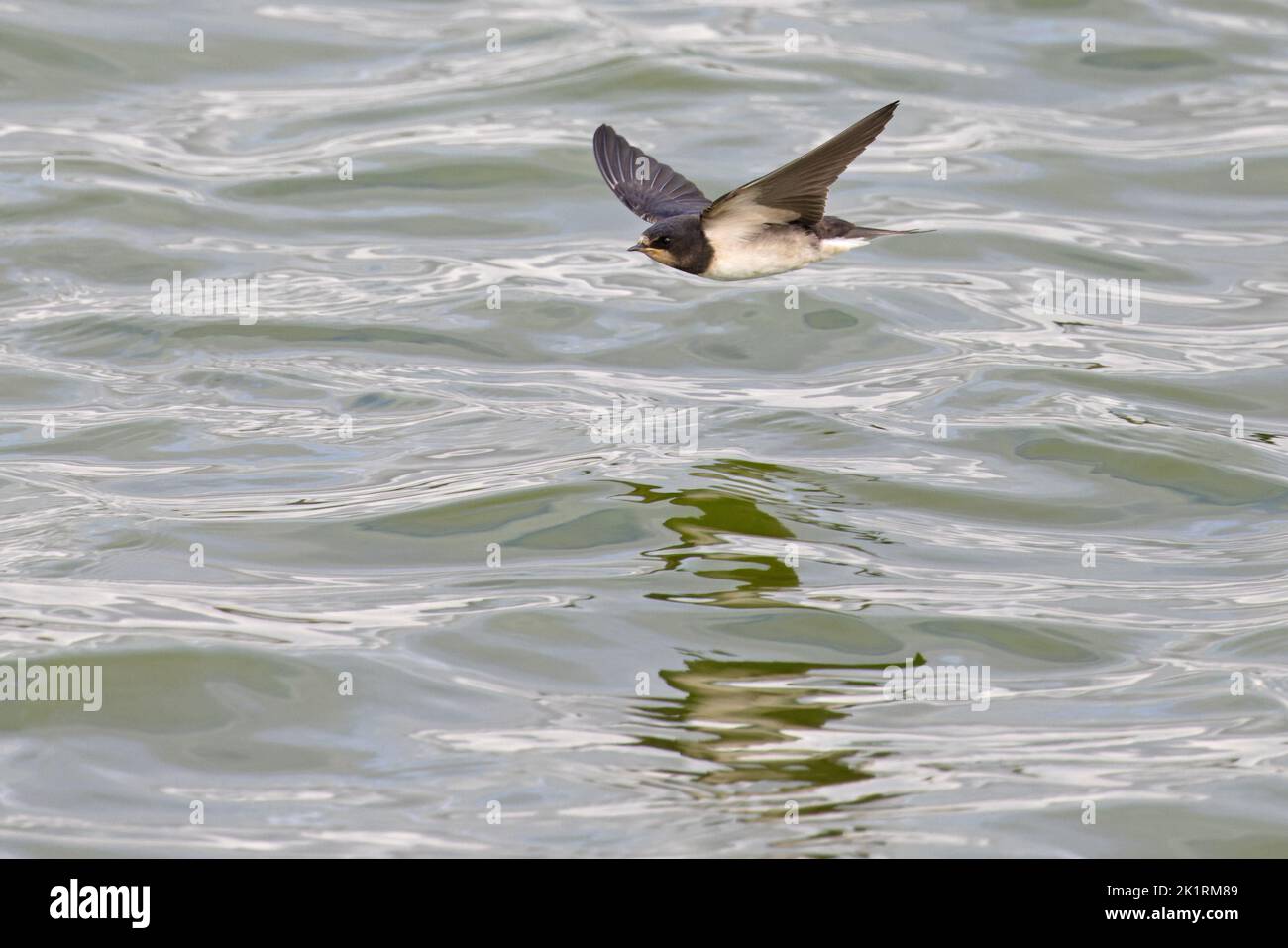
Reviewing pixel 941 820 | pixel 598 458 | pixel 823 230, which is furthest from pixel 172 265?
pixel 941 820

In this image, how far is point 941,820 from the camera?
20.7ft

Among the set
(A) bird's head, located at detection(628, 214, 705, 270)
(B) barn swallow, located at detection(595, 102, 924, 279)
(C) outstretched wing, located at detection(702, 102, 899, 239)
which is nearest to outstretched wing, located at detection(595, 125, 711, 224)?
(B) barn swallow, located at detection(595, 102, 924, 279)

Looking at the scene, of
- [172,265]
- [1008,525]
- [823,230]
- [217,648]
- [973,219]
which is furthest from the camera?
[973,219]

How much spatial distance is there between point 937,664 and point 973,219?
7.12 meters

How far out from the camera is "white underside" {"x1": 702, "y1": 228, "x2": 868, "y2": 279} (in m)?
8.76

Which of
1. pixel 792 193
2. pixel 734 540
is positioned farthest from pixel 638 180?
pixel 734 540

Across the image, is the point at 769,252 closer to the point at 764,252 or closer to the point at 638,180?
the point at 764,252

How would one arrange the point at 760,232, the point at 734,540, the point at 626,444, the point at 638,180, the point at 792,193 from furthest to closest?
the point at 638,180 → the point at 626,444 → the point at 734,540 → the point at 760,232 → the point at 792,193

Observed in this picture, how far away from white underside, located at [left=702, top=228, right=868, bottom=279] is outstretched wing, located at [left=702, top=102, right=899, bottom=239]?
0.06 m

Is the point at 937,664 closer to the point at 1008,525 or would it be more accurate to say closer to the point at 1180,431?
the point at 1008,525

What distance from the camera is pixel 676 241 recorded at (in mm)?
8781

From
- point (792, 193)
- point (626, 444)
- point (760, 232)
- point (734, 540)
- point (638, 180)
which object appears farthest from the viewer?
point (638, 180)

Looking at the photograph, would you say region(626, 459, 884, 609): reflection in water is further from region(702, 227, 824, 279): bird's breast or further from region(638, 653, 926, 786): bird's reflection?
region(702, 227, 824, 279): bird's breast

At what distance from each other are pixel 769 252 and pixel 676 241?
0.45 metres
